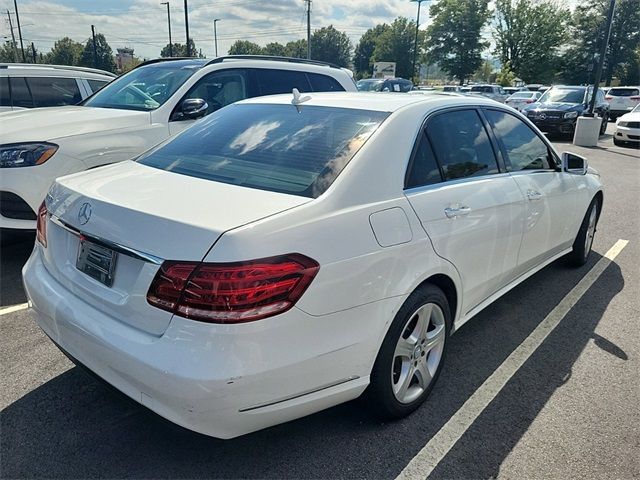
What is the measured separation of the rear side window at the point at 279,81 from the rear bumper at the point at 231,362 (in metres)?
4.27

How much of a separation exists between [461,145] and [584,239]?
254 cm

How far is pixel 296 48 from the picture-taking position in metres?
107

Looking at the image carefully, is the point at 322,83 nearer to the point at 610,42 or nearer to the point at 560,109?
the point at 560,109

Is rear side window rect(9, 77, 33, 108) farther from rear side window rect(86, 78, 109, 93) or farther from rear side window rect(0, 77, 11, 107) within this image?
rear side window rect(86, 78, 109, 93)

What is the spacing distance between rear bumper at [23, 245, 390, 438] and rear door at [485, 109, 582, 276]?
74.0 inches

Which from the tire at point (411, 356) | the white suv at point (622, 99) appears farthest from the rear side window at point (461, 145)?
the white suv at point (622, 99)

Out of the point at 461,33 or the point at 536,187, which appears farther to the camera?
the point at 461,33

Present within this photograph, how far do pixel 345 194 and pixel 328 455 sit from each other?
1234 millimetres

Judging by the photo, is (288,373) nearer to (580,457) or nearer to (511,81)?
(580,457)

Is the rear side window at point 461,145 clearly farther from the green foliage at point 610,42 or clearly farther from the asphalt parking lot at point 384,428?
the green foliage at point 610,42

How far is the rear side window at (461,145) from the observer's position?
2947 millimetres

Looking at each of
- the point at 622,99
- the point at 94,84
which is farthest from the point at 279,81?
the point at 622,99

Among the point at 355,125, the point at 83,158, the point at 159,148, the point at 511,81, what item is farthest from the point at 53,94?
the point at 511,81

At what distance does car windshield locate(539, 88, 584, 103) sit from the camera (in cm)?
1817
